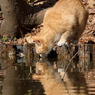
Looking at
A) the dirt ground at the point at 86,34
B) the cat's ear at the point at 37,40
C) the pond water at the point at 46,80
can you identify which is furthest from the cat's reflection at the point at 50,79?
the dirt ground at the point at 86,34

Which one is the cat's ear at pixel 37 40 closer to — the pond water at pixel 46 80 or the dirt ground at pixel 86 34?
the pond water at pixel 46 80

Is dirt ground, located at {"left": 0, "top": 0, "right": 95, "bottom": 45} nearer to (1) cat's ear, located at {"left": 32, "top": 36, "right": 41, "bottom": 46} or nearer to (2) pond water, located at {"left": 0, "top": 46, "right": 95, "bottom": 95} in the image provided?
(1) cat's ear, located at {"left": 32, "top": 36, "right": 41, "bottom": 46}

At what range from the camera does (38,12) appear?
11.6m

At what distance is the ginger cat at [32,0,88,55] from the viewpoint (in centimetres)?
838

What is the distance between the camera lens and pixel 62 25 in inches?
330

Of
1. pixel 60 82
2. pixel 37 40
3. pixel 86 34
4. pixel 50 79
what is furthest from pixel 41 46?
pixel 60 82

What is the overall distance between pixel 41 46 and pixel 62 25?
819mm

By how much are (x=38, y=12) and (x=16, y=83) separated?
6.52m

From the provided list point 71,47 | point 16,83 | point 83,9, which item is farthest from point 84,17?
point 16,83

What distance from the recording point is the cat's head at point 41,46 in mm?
8578

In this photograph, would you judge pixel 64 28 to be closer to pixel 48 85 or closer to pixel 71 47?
pixel 71 47

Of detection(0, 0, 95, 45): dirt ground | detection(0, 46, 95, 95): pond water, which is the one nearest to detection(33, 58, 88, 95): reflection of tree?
detection(0, 46, 95, 95): pond water

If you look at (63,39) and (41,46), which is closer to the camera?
(63,39)

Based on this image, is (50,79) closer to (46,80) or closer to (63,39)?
(46,80)
